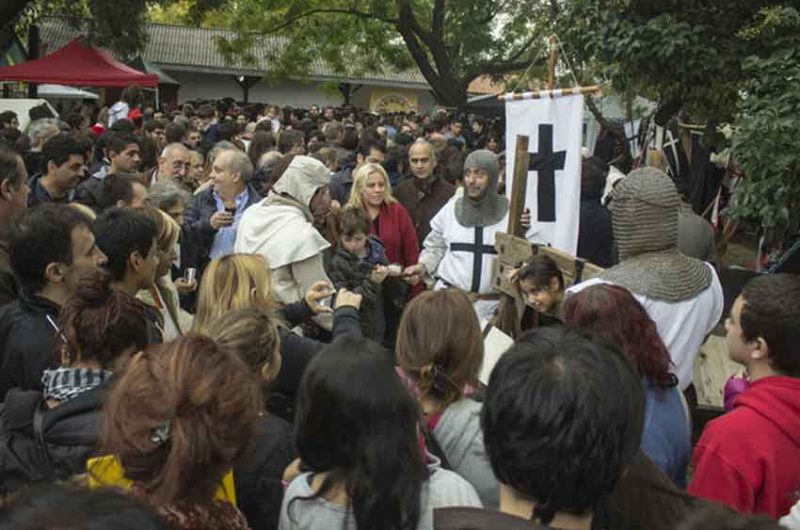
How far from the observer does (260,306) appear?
361cm

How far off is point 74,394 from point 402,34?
85.9ft

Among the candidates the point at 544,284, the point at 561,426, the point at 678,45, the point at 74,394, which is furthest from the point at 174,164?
the point at 561,426

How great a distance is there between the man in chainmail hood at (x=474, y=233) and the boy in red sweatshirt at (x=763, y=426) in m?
3.09

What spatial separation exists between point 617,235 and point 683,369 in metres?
0.63

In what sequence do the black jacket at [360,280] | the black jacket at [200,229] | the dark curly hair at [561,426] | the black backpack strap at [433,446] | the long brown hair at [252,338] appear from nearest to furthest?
the dark curly hair at [561,426], the black backpack strap at [433,446], the long brown hair at [252,338], the black jacket at [360,280], the black jacket at [200,229]

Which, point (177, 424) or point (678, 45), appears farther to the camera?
point (678, 45)

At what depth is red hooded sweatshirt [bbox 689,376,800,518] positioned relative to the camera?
2.60 meters

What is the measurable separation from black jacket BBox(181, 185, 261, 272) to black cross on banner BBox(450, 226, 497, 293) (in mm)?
1493

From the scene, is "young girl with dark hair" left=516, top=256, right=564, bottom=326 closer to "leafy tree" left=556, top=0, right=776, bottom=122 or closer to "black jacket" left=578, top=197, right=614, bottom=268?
"black jacket" left=578, top=197, right=614, bottom=268

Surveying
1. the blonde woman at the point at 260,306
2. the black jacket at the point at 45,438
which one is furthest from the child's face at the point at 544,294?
the black jacket at the point at 45,438

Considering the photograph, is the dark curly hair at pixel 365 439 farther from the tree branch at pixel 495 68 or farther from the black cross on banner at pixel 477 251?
the tree branch at pixel 495 68

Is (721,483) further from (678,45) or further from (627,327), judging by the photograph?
(678,45)

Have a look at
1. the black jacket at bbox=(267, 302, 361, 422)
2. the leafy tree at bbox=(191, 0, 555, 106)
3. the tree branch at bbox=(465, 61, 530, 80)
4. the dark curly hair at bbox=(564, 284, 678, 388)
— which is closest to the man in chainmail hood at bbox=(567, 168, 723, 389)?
the dark curly hair at bbox=(564, 284, 678, 388)

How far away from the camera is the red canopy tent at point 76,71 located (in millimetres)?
16047
